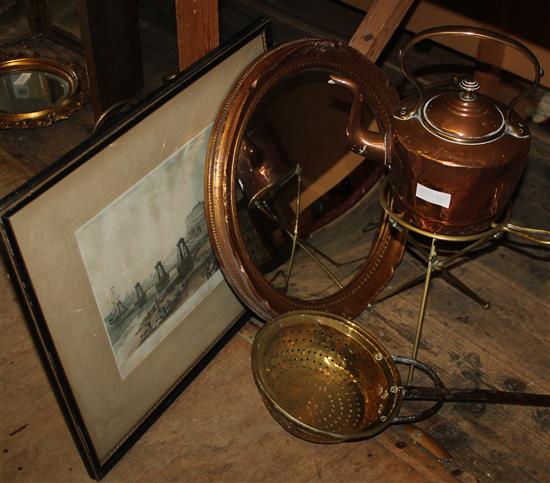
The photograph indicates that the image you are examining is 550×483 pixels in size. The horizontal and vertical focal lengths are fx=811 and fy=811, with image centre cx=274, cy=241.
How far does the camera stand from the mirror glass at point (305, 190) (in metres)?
1.84

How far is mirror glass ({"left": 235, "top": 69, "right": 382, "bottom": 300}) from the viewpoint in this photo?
184 centimetres

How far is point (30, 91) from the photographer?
2652mm

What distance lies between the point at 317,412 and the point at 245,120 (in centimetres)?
66

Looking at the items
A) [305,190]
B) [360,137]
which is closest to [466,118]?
[360,137]

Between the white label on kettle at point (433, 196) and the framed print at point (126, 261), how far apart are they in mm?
482

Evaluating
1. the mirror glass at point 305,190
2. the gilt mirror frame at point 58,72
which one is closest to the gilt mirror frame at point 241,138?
the mirror glass at point 305,190

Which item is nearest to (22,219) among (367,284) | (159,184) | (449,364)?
(159,184)

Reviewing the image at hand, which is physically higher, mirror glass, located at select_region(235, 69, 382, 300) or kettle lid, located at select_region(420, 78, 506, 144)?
kettle lid, located at select_region(420, 78, 506, 144)

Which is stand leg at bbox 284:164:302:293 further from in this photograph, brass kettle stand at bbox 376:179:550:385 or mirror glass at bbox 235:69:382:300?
brass kettle stand at bbox 376:179:550:385

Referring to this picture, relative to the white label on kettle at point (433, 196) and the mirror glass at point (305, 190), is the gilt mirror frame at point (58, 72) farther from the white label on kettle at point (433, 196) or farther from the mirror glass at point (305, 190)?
the white label on kettle at point (433, 196)

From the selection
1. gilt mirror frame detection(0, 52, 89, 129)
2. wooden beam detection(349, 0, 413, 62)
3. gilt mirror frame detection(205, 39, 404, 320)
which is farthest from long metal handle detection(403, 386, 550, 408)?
gilt mirror frame detection(0, 52, 89, 129)

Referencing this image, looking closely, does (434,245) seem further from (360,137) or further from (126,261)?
(126,261)

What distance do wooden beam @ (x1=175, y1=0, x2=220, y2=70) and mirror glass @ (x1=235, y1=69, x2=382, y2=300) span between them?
0.27 m

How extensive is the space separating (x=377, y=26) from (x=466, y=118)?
2.39ft
